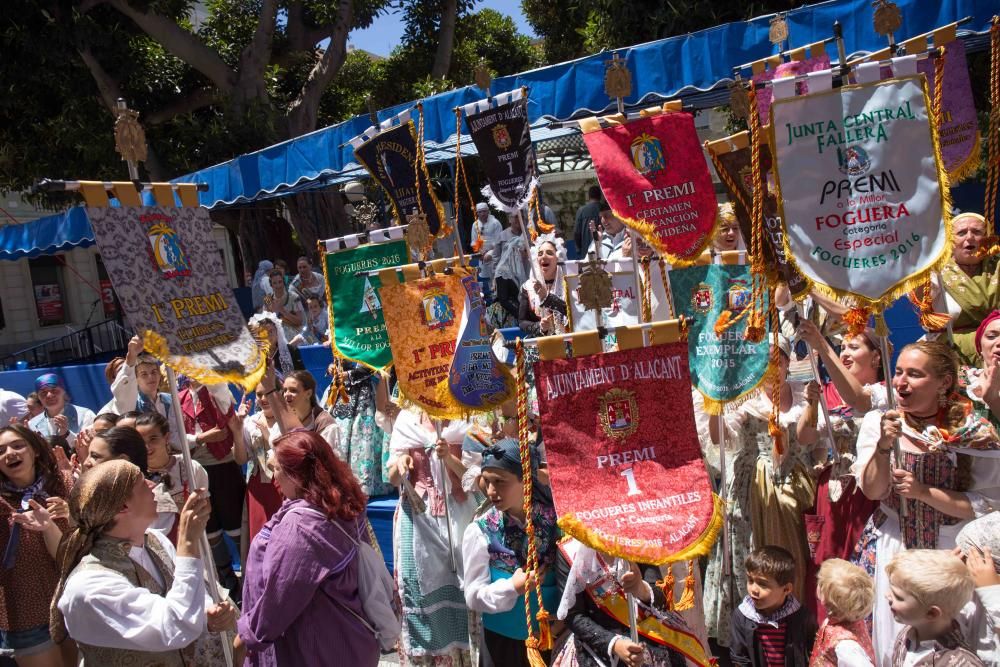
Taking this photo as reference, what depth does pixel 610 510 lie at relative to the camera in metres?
2.91

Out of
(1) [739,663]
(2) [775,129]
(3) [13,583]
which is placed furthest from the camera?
(3) [13,583]

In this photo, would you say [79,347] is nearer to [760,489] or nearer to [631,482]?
[760,489]

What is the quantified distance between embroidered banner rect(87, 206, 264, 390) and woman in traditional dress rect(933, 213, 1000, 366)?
3.84 metres

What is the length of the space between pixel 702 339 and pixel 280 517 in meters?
2.29

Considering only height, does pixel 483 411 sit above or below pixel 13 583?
above

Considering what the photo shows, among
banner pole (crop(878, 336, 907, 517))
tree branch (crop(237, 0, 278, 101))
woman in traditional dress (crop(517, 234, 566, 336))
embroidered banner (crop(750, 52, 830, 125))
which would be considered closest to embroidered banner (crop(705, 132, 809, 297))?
banner pole (crop(878, 336, 907, 517))

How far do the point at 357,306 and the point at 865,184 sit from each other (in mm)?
3291

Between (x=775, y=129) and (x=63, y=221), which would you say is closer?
(x=775, y=129)

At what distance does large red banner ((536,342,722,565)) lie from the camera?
2.94 metres

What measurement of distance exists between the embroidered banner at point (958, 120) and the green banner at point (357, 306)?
A: 3.82 metres

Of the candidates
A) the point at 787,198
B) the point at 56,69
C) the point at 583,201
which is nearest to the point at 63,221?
the point at 56,69

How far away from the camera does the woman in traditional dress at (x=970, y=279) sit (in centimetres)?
488

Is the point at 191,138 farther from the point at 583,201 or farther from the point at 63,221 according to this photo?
the point at 583,201

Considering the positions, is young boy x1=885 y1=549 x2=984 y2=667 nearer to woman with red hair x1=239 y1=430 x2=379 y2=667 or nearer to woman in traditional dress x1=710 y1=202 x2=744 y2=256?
woman with red hair x1=239 y1=430 x2=379 y2=667
